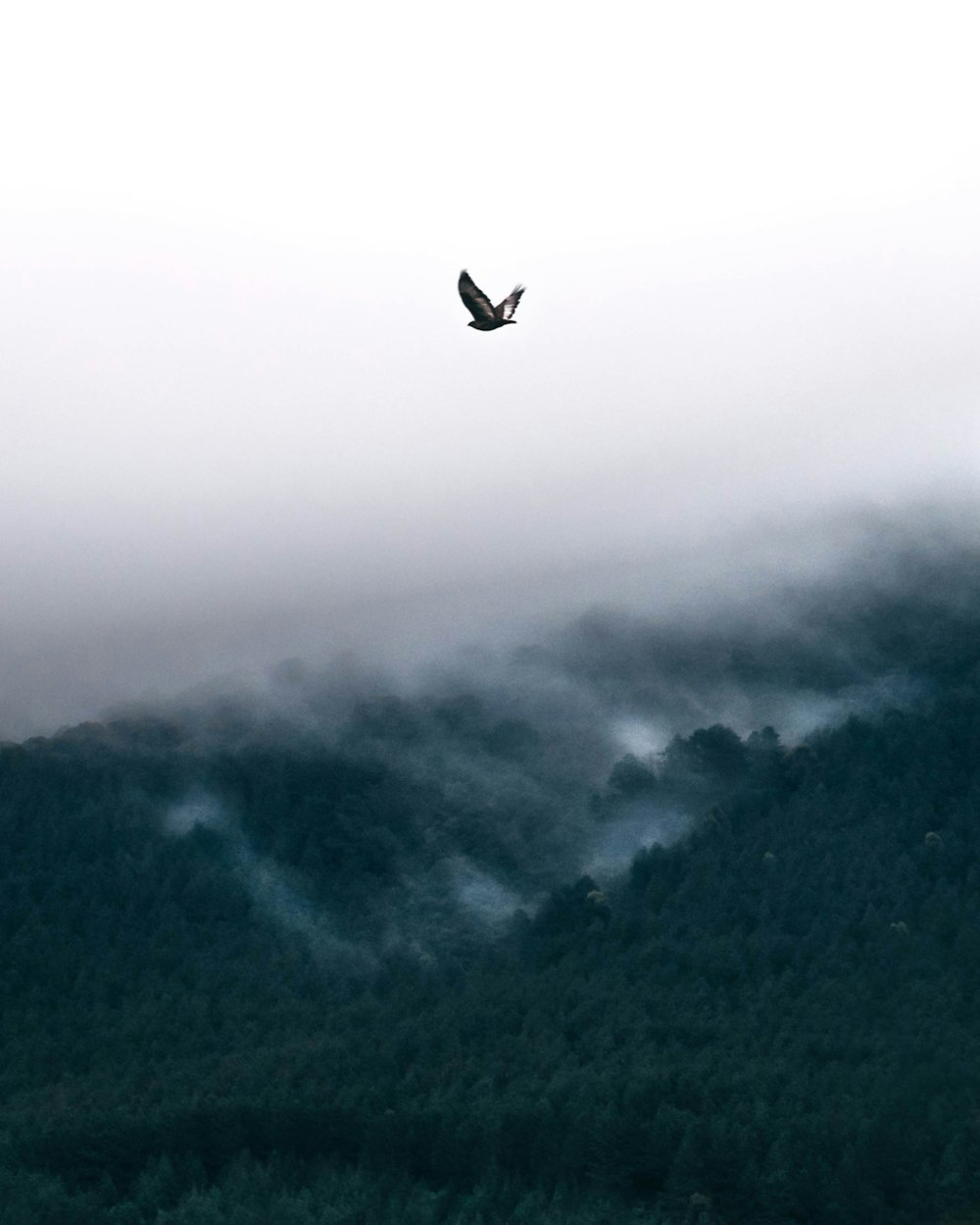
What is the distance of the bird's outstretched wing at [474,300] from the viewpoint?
68.0 meters

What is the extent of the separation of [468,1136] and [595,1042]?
21.9 metres

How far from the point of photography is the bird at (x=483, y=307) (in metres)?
67.4

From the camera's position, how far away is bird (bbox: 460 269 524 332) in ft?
221

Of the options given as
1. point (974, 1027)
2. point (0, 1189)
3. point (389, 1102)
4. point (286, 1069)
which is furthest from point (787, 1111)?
point (0, 1189)

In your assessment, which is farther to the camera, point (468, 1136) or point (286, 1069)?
point (286, 1069)

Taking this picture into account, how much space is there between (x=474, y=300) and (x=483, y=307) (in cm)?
38

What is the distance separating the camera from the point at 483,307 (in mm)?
68562

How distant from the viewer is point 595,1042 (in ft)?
647

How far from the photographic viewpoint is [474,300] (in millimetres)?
68562

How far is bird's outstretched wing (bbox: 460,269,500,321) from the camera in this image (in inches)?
2677

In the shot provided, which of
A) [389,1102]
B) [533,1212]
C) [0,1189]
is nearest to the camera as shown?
[533,1212]

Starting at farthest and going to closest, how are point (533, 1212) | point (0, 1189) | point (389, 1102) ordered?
point (389, 1102) < point (0, 1189) < point (533, 1212)

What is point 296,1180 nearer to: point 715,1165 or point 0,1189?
point 0,1189

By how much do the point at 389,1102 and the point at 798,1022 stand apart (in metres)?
40.7
